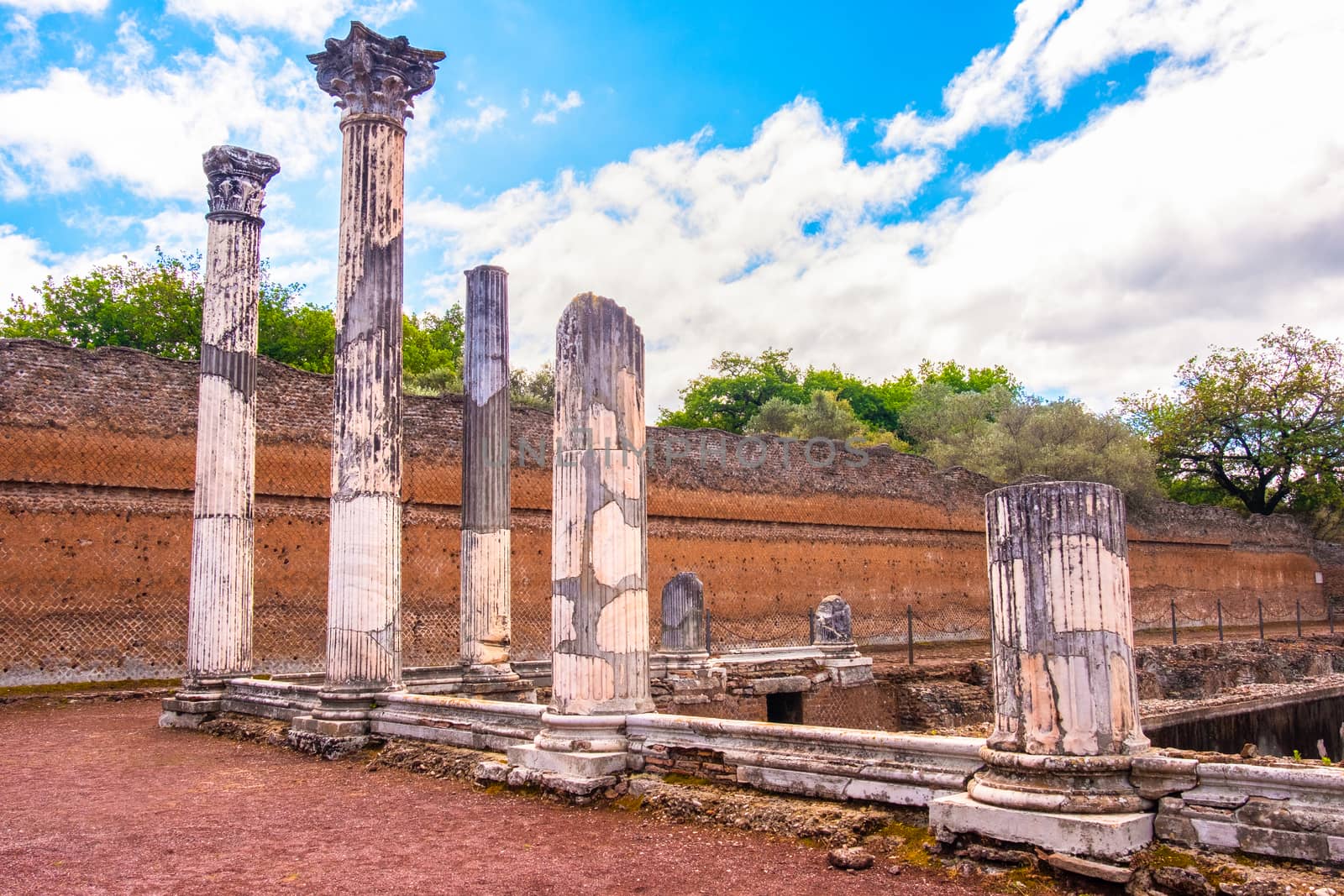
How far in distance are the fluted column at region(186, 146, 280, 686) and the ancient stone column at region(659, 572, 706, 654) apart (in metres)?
5.05

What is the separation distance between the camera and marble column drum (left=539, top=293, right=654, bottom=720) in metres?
6.87

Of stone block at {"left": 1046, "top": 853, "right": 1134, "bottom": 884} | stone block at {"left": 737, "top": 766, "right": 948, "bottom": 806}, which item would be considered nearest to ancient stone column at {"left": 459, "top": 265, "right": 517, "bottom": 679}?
stone block at {"left": 737, "top": 766, "right": 948, "bottom": 806}

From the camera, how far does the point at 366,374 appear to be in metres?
9.26

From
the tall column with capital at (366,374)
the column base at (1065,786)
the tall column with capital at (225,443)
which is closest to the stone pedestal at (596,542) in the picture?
the tall column with capital at (366,374)

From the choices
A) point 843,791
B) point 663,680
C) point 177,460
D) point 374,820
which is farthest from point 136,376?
point 843,791

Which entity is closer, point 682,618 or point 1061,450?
point 682,618

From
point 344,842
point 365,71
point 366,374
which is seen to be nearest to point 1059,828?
point 344,842

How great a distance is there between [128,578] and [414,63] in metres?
9.19

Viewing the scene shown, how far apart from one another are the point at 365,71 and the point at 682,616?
7.42m

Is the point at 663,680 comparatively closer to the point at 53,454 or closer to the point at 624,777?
the point at 624,777

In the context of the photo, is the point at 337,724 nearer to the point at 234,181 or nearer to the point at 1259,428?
the point at 234,181

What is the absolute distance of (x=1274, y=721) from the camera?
16.7 m

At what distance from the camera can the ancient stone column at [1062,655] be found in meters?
4.57

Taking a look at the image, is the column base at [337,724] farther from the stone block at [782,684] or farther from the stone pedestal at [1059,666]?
the stone block at [782,684]
